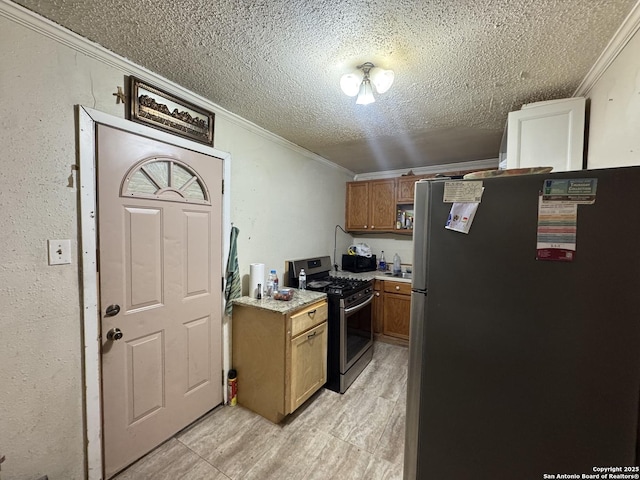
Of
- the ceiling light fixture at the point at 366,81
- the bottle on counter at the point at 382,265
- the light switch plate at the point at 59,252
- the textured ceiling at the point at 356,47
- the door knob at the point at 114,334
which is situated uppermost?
the textured ceiling at the point at 356,47

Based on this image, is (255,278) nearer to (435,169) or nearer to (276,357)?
(276,357)

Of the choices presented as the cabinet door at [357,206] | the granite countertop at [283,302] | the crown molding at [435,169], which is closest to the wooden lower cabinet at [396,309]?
the cabinet door at [357,206]

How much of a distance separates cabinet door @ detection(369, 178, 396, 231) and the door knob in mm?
3176

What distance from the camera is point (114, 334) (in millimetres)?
1476

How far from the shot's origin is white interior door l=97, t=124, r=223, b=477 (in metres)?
1.47

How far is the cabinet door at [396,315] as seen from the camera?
3309 millimetres

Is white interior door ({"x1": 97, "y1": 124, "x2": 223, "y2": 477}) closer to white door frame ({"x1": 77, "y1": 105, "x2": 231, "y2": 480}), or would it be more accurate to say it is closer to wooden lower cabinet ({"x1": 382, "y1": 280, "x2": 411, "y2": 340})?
white door frame ({"x1": 77, "y1": 105, "x2": 231, "y2": 480})

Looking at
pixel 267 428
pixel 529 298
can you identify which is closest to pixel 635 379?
pixel 529 298

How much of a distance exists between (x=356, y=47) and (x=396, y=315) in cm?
298

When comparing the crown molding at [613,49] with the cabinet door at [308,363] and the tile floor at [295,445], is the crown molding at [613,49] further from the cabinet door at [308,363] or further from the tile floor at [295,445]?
the tile floor at [295,445]

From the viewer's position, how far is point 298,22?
1.19 meters

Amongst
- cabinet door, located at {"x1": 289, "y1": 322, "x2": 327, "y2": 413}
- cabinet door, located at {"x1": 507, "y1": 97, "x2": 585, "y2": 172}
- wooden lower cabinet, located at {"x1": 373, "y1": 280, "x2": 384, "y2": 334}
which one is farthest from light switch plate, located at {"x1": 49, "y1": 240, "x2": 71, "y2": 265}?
wooden lower cabinet, located at {"x1": 373, "y1": 280, "x2": 384, "y2": 334}

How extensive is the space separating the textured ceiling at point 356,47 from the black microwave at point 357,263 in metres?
2.10

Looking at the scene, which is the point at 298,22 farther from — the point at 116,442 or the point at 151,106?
the point at 116,442
